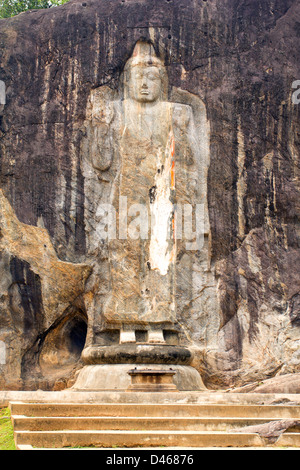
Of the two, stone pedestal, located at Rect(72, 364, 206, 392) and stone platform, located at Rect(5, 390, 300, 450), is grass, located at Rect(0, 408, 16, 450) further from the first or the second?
stone pedestal, located at Rect(72, 364, 206, 392)

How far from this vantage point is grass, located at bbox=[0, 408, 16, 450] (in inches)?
338

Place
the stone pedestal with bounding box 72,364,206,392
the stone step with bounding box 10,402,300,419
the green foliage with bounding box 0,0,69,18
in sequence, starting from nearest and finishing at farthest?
the stone step with bounding box 10,402,300,419 < the stone pedestal with bounding box 72,364,206,392 < the green foliage with bounding box 0,0,69,18

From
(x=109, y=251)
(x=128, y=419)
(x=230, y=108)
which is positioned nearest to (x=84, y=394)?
(x=128, y=419)

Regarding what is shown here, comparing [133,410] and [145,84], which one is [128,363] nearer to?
[133,410]

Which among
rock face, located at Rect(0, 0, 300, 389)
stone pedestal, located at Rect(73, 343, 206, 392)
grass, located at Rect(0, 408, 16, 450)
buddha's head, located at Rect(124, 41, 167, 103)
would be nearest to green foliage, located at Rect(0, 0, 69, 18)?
rock face, located at Rect(0, 0, 300, 389)

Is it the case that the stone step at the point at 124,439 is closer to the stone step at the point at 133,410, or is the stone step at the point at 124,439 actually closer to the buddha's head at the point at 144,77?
the stone step at the point at 133,410

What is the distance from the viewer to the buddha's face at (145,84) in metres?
14.2

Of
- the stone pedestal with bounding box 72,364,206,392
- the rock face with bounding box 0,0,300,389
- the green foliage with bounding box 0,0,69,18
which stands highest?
the green foliage with bounding box 0,0,69,18

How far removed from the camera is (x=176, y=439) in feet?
27.5

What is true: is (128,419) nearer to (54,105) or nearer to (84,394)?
(84,394)

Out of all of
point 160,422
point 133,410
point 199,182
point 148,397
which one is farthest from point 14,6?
point 160,422

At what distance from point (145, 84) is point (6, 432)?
7.23m

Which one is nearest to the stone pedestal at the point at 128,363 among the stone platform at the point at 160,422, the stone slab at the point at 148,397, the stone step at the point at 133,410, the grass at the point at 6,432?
the stone slab at the point at 148,397

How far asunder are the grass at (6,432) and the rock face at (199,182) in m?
3.13
